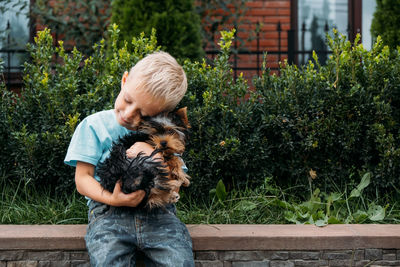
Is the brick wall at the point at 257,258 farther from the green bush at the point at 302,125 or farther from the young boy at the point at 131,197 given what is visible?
the green bush at the point at 302,125

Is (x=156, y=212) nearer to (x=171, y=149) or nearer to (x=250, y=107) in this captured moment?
(x=171, y=149)

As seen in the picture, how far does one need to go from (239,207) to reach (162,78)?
1367 millimetres

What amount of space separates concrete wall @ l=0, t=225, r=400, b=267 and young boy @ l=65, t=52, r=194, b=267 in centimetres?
33

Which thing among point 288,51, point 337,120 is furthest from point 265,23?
point 337,120

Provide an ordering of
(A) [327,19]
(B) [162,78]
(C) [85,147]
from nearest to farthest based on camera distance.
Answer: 1. (B) [162,78]
2. (C) [85,147]
3. (A) [327,19]

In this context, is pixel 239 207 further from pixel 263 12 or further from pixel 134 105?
pixel 263 12

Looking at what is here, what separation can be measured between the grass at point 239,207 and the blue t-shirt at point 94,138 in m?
0.86

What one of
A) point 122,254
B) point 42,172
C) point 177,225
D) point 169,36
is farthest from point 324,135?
point 169,36

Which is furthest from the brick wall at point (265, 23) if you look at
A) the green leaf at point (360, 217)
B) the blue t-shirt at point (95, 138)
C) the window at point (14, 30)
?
the blue t-shirt at point (95, 138)

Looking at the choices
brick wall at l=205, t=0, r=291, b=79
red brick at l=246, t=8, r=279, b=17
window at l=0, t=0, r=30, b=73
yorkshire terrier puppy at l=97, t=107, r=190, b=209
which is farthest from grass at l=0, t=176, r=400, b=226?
window at l=0, t=0, r=30, b=73

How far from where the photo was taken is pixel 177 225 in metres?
2.31

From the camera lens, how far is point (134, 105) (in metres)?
2.17

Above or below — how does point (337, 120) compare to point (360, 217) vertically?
above

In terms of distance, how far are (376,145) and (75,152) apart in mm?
2160
